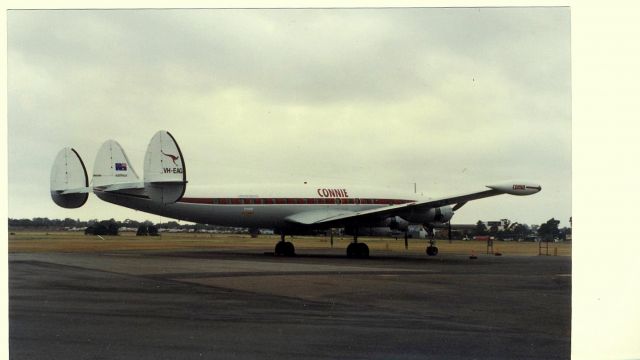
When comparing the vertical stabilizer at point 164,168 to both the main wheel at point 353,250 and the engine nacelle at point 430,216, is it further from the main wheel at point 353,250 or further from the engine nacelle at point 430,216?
the engine nacelle at point 430,216

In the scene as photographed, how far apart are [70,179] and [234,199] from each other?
8813mm

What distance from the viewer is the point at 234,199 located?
30.8m

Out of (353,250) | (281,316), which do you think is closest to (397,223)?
(353,250)

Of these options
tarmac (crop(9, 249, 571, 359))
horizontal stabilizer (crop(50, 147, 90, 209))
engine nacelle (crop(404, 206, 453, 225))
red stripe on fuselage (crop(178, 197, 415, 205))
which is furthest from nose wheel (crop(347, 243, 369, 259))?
horizontal stabilizer (crop(50, 147, 90, 209))

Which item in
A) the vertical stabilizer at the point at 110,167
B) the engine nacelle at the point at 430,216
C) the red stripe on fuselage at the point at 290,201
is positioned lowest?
the engine nacelle at the point at 430,216

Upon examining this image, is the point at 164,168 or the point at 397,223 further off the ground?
the point at 164,168

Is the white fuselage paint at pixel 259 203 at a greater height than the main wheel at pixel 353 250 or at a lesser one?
greater

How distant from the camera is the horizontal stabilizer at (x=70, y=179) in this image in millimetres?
23091

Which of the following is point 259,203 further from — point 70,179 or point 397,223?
point 70,179

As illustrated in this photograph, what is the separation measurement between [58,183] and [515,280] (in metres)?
16.8

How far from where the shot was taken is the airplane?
76.7 ft

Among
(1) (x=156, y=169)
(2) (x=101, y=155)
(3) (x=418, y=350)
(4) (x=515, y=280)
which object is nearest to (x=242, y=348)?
(3) (x=418, y=350)

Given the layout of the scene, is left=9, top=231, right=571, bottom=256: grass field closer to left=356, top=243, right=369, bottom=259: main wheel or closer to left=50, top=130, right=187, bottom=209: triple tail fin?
left=50, top=130, right=187, bottom=209: triple tail fin

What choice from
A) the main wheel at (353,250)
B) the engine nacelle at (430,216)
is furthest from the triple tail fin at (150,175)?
the engine nacelle at (430,216)
